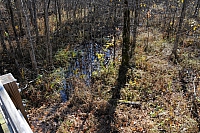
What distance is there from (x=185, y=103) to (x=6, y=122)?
6.59m

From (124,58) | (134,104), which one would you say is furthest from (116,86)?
(124,58)

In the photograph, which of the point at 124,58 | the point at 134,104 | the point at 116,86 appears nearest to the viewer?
the point at 134,104

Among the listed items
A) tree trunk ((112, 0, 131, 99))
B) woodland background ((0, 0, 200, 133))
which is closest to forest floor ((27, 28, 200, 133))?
woodland background ((0, 0, 200, 133))

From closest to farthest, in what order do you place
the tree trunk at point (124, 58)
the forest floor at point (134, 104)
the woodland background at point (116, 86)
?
the forest floor at point (134, 104) → the woodland background at point (116, 86) → the tree trunk at point (124, 58)

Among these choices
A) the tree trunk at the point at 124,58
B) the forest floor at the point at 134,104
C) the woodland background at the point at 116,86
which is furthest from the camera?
the tree trunk at the point at 124,58

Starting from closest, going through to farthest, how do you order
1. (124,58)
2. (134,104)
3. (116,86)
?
1. (134,104)
2. (116,86)
3. (124,58)

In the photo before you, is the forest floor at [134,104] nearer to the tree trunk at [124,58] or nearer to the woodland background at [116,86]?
the woodland background at [116,86]

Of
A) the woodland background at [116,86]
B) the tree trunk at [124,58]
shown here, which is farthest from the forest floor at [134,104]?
the tree trunk at [124,58]

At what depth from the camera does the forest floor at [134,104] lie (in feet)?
18.8

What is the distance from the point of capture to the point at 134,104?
671 centimetres

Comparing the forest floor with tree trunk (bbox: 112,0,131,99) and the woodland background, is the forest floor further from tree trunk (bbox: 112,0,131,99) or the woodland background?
tree trunk (bbox: 112,0,131,99)

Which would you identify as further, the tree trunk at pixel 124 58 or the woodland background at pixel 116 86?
the tree trunk at pixel 124 58

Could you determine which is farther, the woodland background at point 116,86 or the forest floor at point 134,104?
the woodland background at point 116,86

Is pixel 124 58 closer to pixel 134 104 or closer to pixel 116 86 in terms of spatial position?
pixel 116 86
